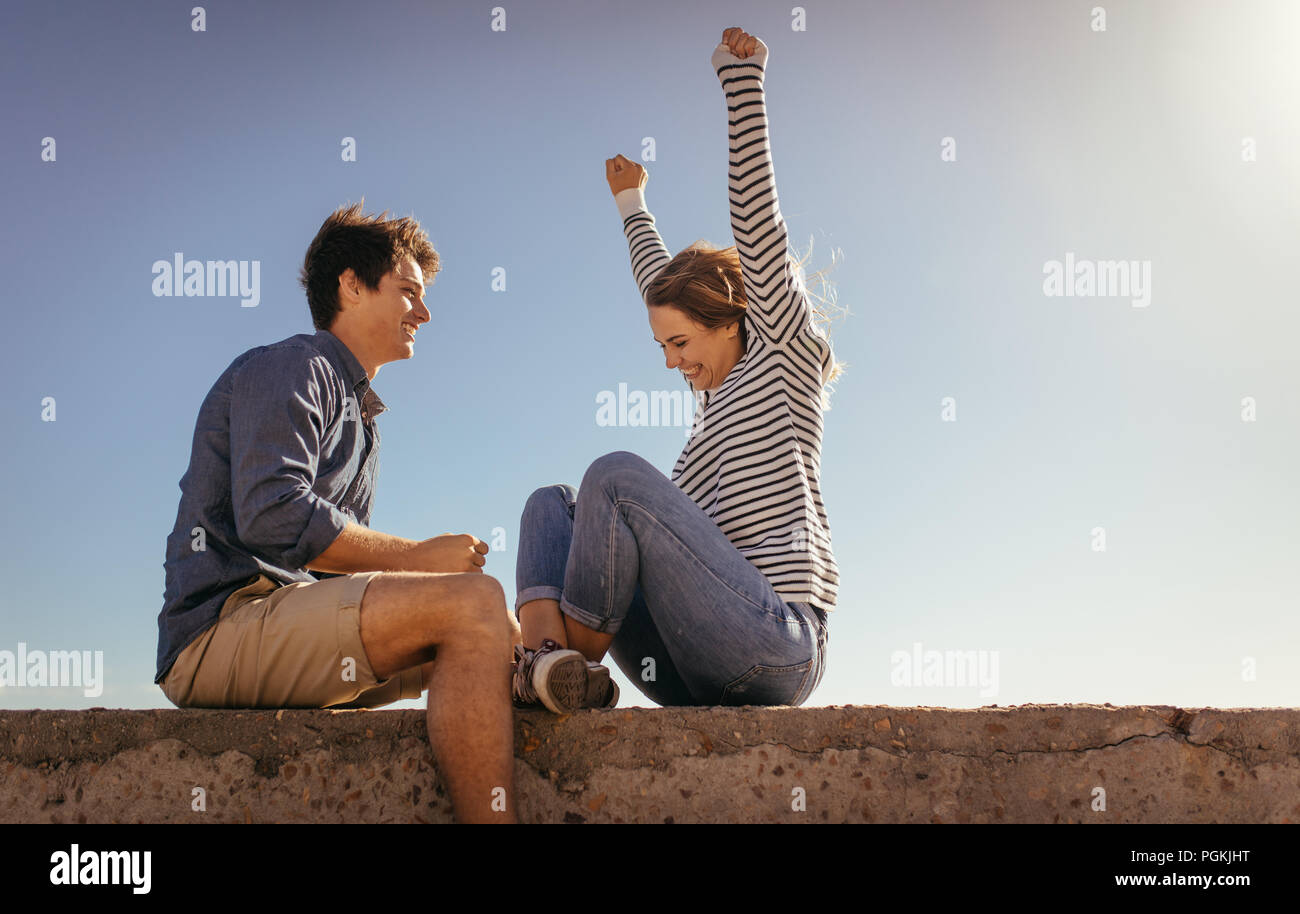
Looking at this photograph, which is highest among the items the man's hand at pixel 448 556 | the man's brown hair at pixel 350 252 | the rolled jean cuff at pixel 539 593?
the man's brown hair at pixel 350 252

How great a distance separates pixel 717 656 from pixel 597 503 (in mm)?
436

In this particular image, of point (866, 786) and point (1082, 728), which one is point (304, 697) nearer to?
point (866, 786)

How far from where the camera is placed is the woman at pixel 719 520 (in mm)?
2145

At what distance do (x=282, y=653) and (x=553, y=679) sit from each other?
0.60 metres

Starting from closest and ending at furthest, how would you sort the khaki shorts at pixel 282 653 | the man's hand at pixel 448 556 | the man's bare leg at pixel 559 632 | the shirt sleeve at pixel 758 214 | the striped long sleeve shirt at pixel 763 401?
the khaki shorts at pixel 282 653, the man's hand at pixel 448 556, the man's bare leg at pixel 559 632, the striped long sleeve shirt at pixel 763 401, the shirt sleeve at pixel 758 214

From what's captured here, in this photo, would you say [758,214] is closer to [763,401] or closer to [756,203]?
[756,203]

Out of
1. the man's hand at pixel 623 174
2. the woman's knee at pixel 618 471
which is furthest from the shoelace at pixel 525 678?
the man's hand at pixel 623 174

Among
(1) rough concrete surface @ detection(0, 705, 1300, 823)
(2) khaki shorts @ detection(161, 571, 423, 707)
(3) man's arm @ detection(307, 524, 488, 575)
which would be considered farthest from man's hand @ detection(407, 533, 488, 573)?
(1) rough concrete surface @ detection(0, 705, 1300, 823)

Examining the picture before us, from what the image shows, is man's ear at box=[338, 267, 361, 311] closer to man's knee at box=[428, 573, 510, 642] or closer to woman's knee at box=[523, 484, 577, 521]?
woman's knee at box=[523, 484, 577, 521]

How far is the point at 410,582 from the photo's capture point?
78.4 inches

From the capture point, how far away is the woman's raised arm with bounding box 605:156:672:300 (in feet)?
10.4

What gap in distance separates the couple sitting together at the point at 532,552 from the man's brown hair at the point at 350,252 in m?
0.04

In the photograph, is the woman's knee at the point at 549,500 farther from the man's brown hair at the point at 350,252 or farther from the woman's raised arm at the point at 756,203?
the man's brown hair at the point at 350,252
